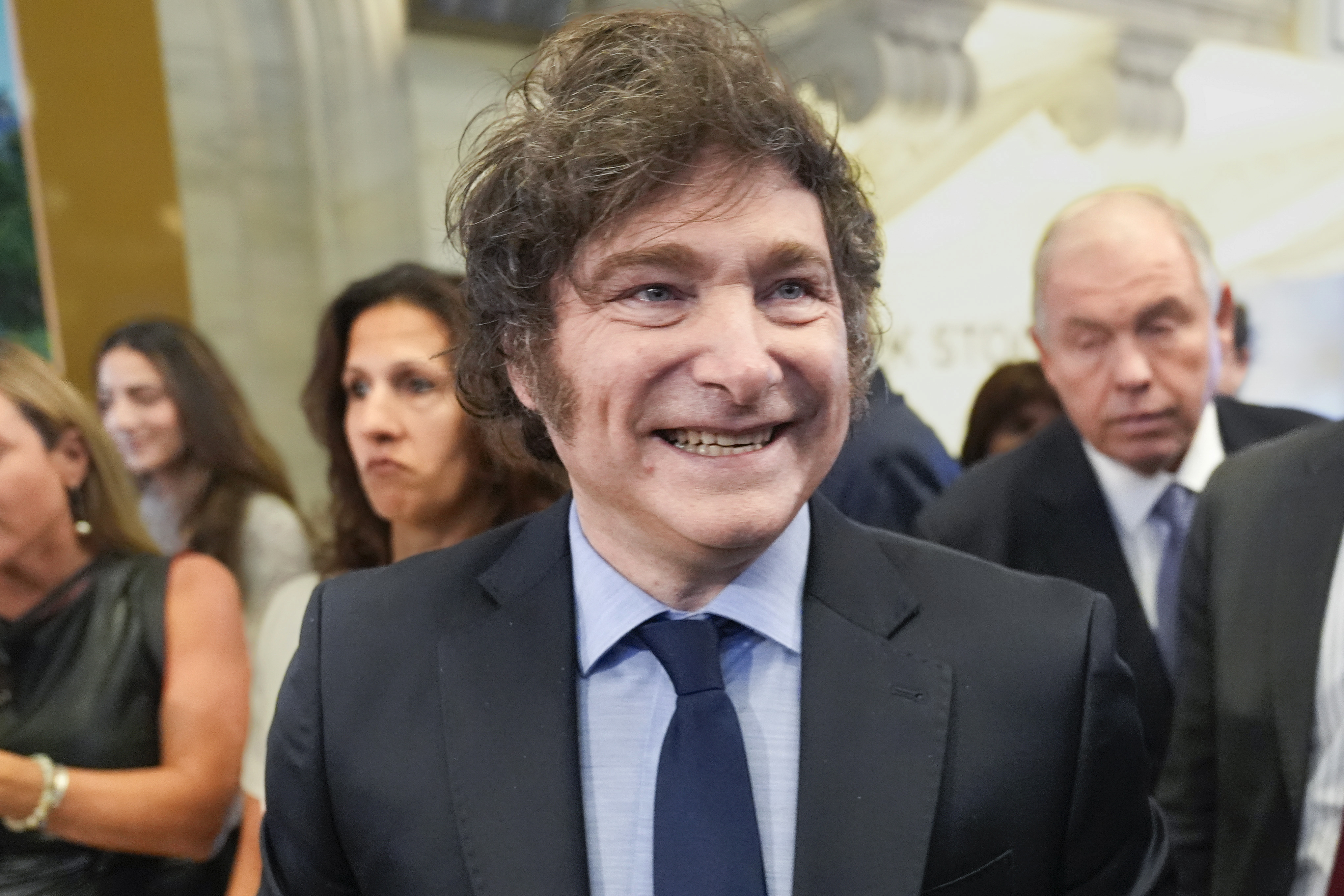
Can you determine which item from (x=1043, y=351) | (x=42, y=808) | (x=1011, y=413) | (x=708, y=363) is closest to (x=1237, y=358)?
(x=1011, y=413)

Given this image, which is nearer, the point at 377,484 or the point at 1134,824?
the point at 1134,824

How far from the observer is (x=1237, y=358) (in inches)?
152

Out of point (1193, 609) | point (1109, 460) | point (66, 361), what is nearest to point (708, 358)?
point (1193, 609)

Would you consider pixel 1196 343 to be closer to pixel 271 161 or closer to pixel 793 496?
pixel 793 496

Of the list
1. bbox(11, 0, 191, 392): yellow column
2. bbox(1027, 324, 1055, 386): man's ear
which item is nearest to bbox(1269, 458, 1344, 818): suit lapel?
bbox(1027, 324, 1055, 386): man's ear

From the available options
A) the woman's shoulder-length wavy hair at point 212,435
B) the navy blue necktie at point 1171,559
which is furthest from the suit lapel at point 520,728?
the navy blue necktie at point 1171,559

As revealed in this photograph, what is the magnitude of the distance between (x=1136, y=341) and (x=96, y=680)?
1.86m

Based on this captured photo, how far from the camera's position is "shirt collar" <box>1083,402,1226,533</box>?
227 cm

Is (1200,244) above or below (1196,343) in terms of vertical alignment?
above

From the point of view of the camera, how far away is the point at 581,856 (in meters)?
1.14

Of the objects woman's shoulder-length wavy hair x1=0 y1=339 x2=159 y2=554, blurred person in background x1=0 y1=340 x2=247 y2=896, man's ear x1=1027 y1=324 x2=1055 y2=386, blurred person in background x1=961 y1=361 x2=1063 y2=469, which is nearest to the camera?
blurred person in background x1=0 y1=340 x2=247 y2=896

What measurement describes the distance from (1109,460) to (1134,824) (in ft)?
3.83

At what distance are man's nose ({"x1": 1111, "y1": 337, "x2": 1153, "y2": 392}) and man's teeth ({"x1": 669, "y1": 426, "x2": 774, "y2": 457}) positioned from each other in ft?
4.30

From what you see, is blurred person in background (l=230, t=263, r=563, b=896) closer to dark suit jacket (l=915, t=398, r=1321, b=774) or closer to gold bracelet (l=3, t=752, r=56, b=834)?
gold bracelet (l=3, t=752, r=56, b=834)
